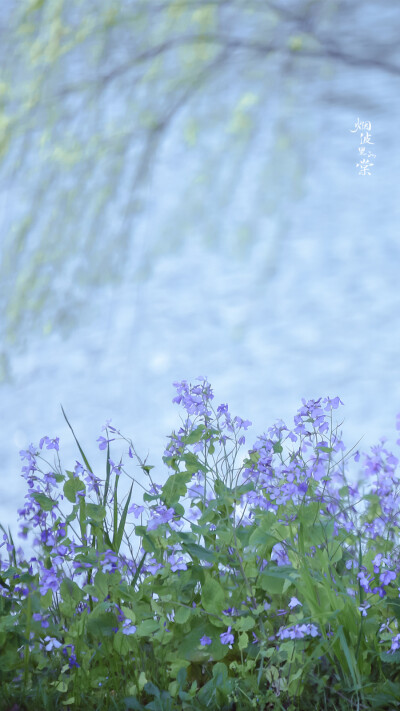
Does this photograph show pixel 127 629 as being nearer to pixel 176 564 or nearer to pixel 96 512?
pixel 176 564

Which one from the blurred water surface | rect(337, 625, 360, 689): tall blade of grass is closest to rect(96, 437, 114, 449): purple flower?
rect(337, 625, 360, 689): tall blade of grass

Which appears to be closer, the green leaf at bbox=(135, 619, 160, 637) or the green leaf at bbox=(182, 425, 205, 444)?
the green leaf at bbox=(135, 619, 160, 637)

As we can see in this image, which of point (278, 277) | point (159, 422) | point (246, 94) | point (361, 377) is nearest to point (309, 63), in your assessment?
point (246, 94)

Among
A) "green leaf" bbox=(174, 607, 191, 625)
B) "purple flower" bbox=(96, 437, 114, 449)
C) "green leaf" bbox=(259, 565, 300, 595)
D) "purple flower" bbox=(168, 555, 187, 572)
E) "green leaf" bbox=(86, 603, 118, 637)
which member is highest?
"purple flower" bbox=(96, 437, 114, 449)

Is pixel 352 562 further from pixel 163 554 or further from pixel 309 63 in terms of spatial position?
pixel 309 63

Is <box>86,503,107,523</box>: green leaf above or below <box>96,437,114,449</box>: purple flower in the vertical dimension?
below

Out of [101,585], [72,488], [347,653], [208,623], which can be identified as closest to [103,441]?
[72,488]

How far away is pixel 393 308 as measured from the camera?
253 centimetres

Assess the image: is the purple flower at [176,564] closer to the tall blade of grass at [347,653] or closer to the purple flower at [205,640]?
the purple flower at [205,640]

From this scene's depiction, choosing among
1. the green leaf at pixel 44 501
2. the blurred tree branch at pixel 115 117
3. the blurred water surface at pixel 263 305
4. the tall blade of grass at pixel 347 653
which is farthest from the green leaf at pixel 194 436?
the blurred tree branch at pixel 115 117

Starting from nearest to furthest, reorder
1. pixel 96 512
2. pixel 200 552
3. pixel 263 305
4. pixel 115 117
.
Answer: pixel 200 552 < pixel 96 512 < pixel 263 305 < pixel 115 117

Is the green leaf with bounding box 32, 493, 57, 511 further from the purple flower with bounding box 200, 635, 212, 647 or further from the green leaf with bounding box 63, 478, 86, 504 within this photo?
the purple flower with bounding box 200, 635, 212, 647

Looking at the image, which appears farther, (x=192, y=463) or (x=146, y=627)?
(x=192, y=463)

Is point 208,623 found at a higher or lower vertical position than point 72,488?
lower
